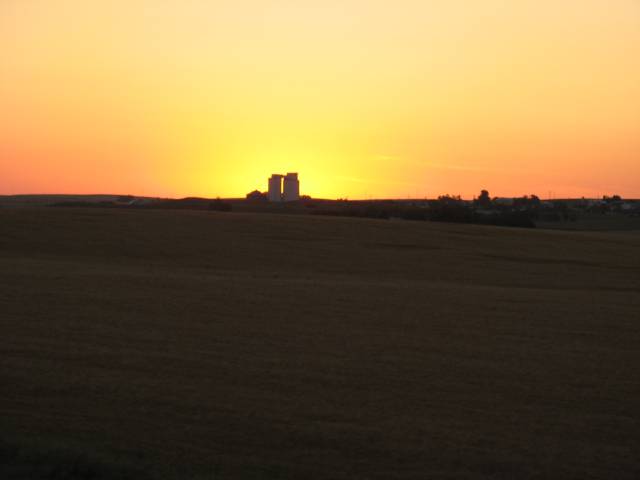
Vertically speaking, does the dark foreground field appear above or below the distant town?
below

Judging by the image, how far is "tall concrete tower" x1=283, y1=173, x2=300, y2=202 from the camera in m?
72.4

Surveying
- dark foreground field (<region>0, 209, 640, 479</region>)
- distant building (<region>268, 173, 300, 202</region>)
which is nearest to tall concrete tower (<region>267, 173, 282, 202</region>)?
distant building (<region>268, 173, 300, 202</region>)

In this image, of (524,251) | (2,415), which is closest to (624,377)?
(2,415)

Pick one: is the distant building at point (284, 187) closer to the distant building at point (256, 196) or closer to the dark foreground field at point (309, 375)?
the distant building at point (256, 196)

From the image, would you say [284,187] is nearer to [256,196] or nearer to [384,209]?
[256,196]

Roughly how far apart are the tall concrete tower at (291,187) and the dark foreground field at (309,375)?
47.0m

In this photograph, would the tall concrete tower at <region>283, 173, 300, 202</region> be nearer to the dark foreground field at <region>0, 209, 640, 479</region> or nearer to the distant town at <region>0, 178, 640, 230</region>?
the distant town at <region>0, 178, 640, 230</region>

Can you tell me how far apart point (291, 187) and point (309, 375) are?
62.1m

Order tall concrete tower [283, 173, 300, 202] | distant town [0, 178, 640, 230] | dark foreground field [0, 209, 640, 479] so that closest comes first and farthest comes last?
dark foreground field [0, 209, 640, 479], distant town [0, 178, 640, 230], tall concrete tower [283, 173, 300, 202]

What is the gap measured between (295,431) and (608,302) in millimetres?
14152

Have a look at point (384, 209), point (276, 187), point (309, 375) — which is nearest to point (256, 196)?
point (276, 187)

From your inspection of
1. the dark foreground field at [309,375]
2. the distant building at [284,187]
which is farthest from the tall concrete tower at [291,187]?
the dark foreground field at [309,375]

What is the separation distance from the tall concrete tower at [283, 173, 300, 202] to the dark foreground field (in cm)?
4702

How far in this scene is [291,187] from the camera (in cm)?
7269
